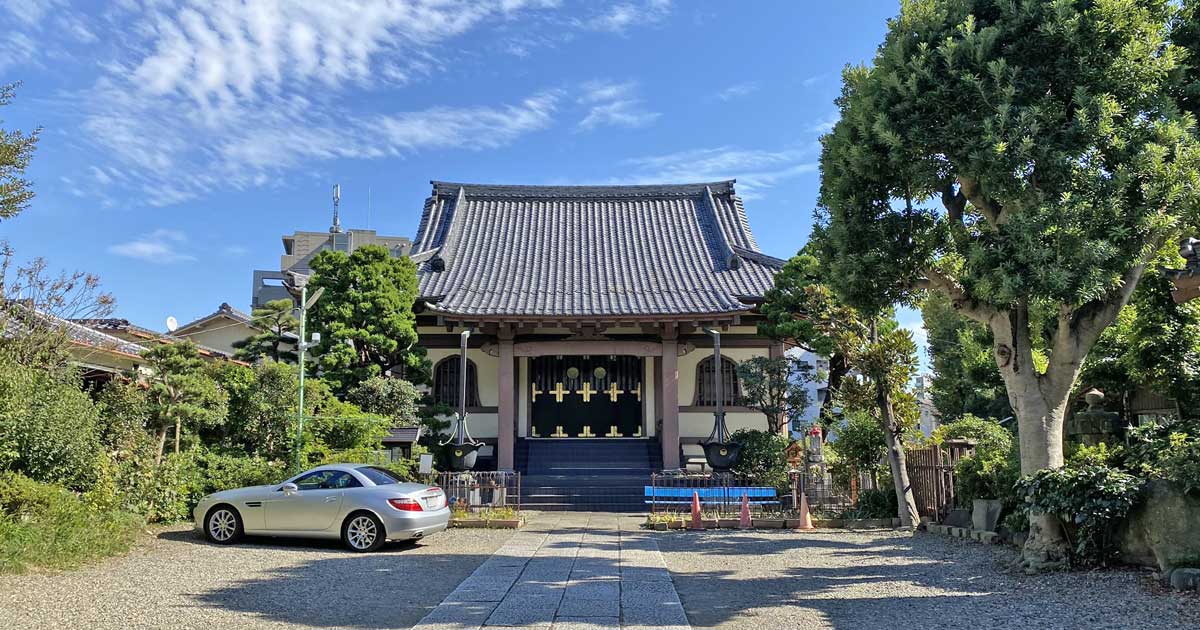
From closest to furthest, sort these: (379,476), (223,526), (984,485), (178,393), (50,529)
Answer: (50,529) < (223,526) < (984,485) < (379,476) < (178,393)

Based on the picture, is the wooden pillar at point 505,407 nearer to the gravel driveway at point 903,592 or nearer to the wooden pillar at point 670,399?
the wooden pillar at point 670,399

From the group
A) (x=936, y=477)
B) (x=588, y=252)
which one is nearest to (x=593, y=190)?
(x=588, y=252)

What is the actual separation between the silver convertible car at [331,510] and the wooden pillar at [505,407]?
7.30 metres

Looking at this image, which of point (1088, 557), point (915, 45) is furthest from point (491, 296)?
point (1088, 557)

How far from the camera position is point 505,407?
18797mm

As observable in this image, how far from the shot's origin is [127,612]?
675 cm

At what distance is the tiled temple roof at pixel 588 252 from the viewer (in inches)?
766

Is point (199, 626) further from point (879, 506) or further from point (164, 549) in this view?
point (879, 506)

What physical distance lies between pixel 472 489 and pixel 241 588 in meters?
6.82

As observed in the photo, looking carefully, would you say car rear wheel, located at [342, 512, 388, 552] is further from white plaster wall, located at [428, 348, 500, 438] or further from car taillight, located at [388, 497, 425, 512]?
white plaster wall, located at [428, 348, 500, 438]

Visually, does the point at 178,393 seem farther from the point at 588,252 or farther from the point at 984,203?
the point at 588,252

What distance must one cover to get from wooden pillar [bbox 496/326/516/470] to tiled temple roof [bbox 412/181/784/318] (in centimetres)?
96

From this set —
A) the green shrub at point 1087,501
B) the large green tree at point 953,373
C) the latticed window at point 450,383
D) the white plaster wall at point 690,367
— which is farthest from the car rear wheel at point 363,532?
the large green tree at point 953,373

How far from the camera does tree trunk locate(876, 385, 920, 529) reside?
12930 mm
